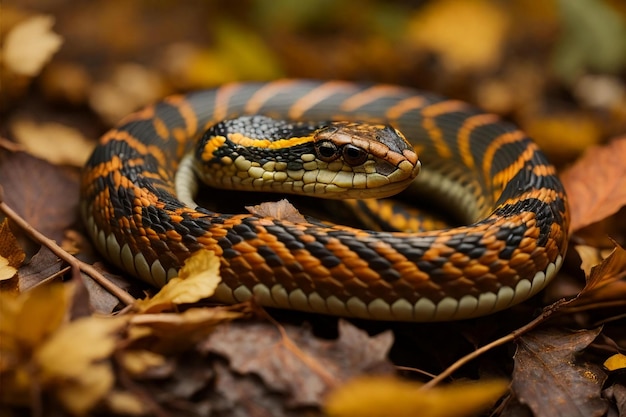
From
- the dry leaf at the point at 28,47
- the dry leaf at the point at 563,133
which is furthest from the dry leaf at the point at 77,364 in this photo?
the dry leaf at the point at 563,133

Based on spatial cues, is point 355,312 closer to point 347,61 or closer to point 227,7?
point 347,61

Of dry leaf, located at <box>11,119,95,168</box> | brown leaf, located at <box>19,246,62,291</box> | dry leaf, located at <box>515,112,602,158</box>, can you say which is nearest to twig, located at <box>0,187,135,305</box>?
brown leaf, located at <box>19,246,62,291</box>

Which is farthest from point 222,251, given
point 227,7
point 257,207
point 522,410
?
point 227,7

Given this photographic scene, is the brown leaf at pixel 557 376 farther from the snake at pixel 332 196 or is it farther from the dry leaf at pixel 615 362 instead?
the snake at pixel 332 196

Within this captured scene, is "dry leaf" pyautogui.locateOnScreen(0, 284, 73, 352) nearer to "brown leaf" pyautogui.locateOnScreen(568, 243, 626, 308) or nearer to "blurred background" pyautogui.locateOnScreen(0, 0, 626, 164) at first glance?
"brown leaf" pyautogui.locateOnScreen(568, 243, 626, 308)

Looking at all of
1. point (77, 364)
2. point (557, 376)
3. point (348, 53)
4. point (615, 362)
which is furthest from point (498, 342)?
point (348, 53)

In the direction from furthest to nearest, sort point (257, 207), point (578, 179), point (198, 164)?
1. point (578, 179)
2. point (198, 164)
3. point (257, 207)

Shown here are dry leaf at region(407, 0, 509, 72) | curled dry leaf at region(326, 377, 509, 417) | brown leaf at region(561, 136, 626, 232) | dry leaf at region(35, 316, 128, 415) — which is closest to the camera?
curled dry leaf at region(326, 377, 509, 417)

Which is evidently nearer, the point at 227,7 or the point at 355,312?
the point at 355,312
